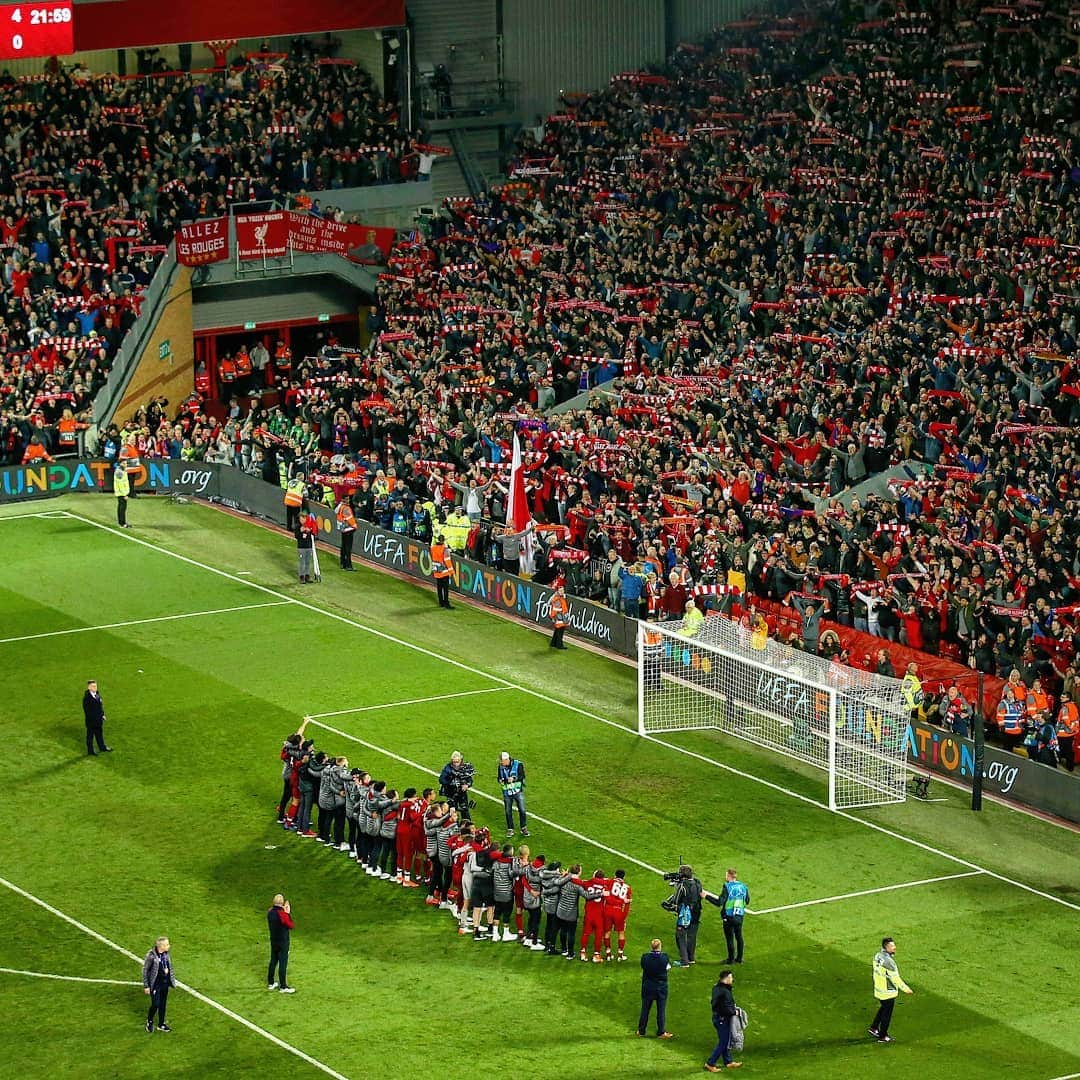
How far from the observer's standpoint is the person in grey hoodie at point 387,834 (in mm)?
35750

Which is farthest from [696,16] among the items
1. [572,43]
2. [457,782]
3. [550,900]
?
[550,900]

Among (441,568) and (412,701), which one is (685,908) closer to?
(412,701)

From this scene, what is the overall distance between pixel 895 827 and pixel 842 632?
548cm

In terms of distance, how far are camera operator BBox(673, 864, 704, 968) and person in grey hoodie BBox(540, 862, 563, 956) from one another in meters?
1.71

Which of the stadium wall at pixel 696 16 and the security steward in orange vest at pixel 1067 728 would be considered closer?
the security steward in orange vest at pixel 1067 728

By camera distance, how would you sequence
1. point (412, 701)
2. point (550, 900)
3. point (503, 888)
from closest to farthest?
point (550, 900), point (503, 888), point (412, 701)

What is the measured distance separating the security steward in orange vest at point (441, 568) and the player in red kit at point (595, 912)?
16.2 m

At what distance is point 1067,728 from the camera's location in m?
39.1

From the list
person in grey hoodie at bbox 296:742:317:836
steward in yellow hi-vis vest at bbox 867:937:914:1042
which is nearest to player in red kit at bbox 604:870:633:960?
steward in yellow hi-vis vest at bbox 867:937:914:1042

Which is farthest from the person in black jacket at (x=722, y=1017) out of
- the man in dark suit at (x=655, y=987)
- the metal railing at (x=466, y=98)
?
the metal railing at (x=466, y=98)

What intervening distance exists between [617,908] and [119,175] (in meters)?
35.9

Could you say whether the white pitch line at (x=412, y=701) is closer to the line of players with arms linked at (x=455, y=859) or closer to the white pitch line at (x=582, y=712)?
the white pitch line at (x=582, y=712)

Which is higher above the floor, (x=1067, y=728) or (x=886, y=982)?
(x=1067, y=728)

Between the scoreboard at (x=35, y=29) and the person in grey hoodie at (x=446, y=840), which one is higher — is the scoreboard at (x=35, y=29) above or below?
above
